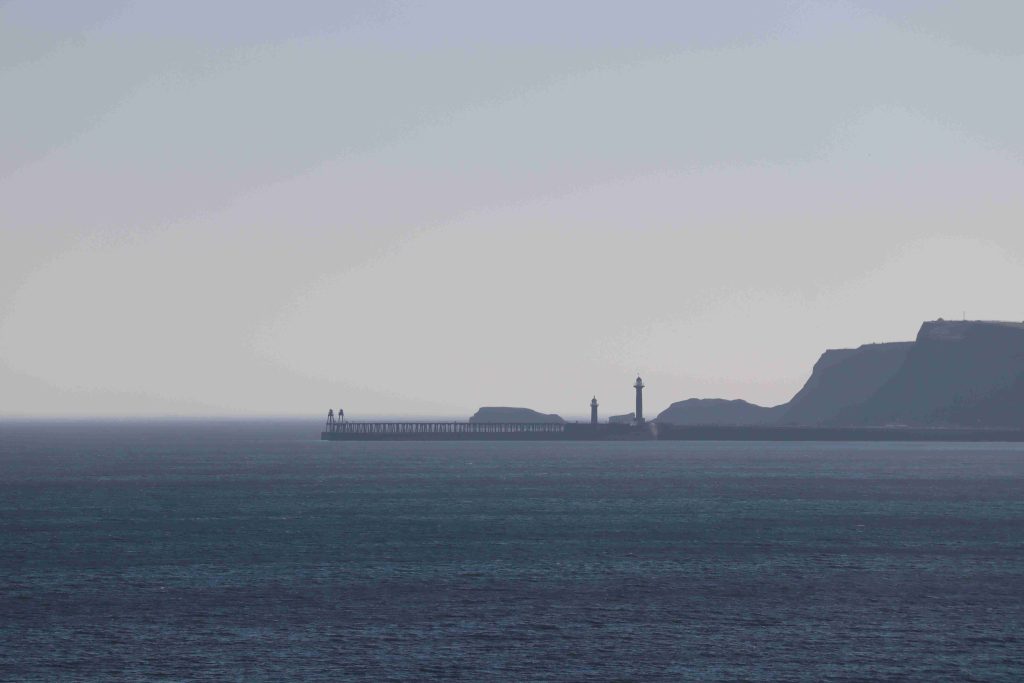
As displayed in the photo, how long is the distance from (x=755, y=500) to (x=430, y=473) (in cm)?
5294

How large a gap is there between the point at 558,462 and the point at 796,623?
14013 centimetres

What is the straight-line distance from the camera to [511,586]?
66125mm

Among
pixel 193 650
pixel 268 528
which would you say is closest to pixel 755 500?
pixel 268 528

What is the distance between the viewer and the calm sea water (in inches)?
1948

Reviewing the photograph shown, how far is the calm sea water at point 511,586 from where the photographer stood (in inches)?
1948

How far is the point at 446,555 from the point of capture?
78.0 metres

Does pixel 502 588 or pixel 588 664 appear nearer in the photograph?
pixel 588 664

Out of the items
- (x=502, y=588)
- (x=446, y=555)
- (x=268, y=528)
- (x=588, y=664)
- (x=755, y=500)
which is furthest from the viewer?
(x=755, y=500)

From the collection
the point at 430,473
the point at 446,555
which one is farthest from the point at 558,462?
the point at 446,555

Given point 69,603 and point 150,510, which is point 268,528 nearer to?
point 150,510

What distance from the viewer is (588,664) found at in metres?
48.9

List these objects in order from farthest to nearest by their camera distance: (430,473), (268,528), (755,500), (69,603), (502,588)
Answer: (430,473) → (755,500) → (268,528) → (502,588) → (69,603)

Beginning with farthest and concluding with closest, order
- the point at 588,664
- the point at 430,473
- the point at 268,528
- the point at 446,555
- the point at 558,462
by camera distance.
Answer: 1. the point at 558,462
2. the point at 430,473
3. the point at 268,528
4. the point at 446,555
5. the point at 588,664

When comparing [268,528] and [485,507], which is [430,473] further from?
[268,528]
